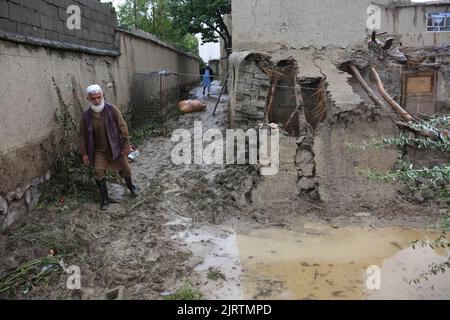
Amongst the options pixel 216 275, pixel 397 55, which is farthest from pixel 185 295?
pixel 397 55

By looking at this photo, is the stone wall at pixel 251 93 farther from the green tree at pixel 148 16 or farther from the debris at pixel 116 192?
the green tree at pixel 148 16

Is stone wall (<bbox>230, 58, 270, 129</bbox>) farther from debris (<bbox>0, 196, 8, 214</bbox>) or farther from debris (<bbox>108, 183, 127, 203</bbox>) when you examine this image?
debris (<bbox>0, 196, 8, 214</bbox>)

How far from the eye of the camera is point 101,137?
5.01 metres

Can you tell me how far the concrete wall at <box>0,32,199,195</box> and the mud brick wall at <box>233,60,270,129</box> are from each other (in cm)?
247

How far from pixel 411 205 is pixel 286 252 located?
92.1 inches

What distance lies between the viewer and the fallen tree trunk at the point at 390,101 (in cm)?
599

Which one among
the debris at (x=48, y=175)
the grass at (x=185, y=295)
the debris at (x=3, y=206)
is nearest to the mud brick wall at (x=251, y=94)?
the debris at (x=48, y=175)

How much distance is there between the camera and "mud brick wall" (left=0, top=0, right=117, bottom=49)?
4.52 metres

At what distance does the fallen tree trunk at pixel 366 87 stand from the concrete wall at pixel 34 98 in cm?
433

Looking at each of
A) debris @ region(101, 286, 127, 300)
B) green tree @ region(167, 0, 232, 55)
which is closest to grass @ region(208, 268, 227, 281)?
debris @ region(101, 286, 127, 300)

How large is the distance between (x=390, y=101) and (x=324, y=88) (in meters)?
1.05
